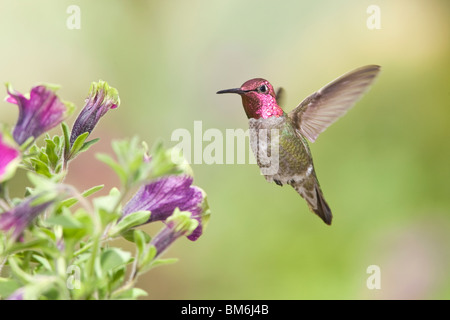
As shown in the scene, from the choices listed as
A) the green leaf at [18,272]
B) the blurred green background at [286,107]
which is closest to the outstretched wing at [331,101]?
the green leaf at [18,272]

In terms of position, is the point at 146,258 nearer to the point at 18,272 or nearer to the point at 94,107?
the point at 18,272

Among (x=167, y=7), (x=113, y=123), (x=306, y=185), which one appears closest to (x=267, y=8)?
(x=167, y=7)

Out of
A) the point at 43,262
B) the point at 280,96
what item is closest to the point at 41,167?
the point at 43,262

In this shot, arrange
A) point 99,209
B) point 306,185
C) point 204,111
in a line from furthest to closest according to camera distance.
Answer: point 204,111 → point 306,185 → point 99,209

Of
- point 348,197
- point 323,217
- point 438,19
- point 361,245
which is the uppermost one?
point 438,19

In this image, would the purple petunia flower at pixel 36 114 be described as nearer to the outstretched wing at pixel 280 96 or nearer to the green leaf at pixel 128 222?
the green leaf at pixel 128 222

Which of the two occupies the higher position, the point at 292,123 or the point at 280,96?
the point at 280,96

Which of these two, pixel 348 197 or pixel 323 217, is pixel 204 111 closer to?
pixel 348 197
